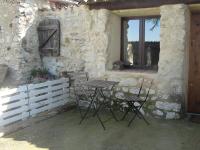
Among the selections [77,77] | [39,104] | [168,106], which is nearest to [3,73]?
[39,104]

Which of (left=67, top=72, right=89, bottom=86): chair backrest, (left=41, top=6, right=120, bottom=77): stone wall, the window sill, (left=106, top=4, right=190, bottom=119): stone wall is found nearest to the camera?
(left=106, top=4, right=190, bottom=119): stone wall

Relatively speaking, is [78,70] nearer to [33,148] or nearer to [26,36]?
[26,36]

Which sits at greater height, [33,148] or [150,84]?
[150,84]

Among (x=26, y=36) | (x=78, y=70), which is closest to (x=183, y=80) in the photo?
(x=78, y=70)

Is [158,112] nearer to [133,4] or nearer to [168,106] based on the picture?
[168,106]

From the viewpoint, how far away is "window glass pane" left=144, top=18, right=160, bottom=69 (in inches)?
269

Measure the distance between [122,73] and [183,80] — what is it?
133cm

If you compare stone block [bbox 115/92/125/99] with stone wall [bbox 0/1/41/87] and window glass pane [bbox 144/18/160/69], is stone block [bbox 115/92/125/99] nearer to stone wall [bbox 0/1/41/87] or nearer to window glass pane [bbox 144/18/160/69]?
window glass pane [bbox 144/18/160/69]

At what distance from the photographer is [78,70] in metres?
7.18

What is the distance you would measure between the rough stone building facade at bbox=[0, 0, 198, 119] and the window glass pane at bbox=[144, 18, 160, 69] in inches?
11.8

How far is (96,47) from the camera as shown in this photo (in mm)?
6828

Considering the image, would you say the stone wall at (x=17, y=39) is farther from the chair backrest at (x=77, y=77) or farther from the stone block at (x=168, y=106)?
the stone block at (x=168, y=106)

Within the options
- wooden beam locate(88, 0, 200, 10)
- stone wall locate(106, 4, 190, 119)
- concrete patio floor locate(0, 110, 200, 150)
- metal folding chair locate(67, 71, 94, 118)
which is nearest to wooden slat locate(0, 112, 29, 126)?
concrete patio floor locate(0, 110, 200, 150)

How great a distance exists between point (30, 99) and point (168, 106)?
9.44ft
